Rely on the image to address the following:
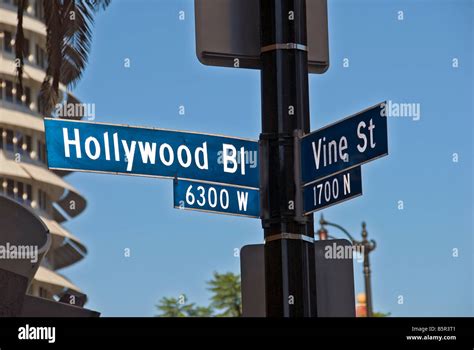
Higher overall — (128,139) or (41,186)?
(41,186)

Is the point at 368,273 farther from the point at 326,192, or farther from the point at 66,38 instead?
the point at 326,192

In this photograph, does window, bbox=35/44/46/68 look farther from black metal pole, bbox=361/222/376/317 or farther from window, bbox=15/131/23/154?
black metal pole, bbox=361/222/376/317

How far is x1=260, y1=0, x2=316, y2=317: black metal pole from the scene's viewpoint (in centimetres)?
675

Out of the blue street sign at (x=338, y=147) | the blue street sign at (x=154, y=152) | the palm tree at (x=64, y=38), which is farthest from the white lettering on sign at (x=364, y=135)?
the palm tree at (x=64, y=38)

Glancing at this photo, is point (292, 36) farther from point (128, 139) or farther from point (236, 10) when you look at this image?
point (128, 139)

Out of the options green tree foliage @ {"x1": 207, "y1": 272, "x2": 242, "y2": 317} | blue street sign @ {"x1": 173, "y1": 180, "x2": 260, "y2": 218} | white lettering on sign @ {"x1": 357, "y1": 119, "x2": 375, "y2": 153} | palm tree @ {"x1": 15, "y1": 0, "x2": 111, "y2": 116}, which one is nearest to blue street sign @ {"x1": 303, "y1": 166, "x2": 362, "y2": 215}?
white lettering on sign @ {"x1": 357, "y1": 119, "x2": 375, "y2": 153}

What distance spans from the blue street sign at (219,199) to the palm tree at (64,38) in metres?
9.34

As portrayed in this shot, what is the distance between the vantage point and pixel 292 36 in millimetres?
7133

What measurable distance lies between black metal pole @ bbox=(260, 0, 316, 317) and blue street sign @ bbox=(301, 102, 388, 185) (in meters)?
0.08

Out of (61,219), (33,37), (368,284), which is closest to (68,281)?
(61,219)

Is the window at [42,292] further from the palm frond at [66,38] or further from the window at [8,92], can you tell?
the palm frond at [66,38]

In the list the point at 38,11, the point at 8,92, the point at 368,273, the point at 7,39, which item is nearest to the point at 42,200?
the point at 8,92

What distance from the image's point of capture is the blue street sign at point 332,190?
687 cm
